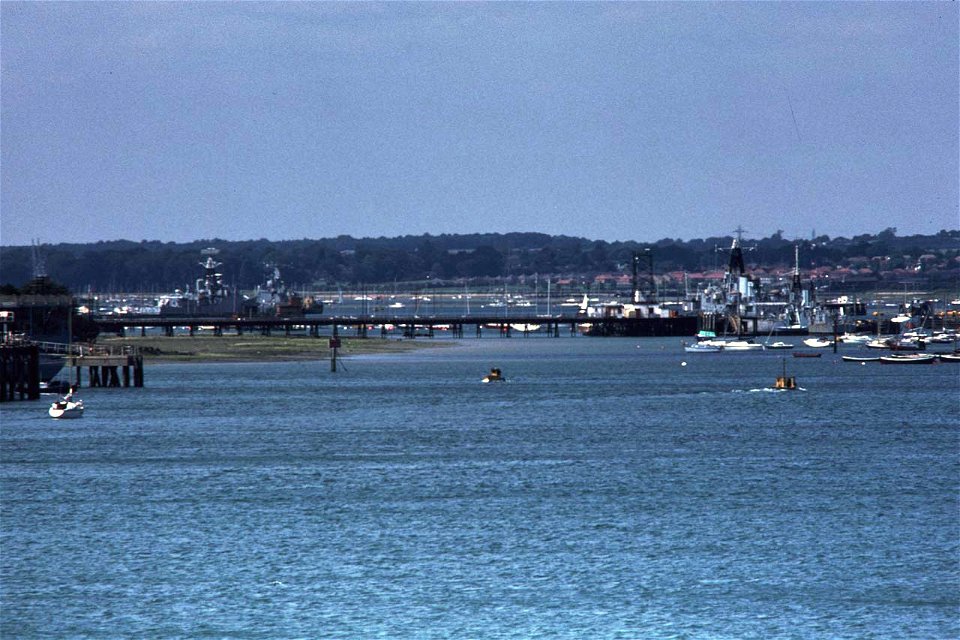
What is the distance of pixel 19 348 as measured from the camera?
11294 cm

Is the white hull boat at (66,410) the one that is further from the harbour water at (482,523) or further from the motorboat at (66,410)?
the harbour water at (482,523)

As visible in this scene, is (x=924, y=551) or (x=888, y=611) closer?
(x=888, y=611)

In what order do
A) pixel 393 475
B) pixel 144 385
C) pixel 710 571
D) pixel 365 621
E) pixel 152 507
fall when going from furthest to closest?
pixel 144 385 → pixel 393 475 → pixel 152 507 → pixel 710 571 → pixel 365 621

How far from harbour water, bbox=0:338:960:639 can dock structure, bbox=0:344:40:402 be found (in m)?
7.16

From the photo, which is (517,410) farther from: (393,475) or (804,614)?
(804,614)

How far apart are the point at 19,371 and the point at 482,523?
66320 mm

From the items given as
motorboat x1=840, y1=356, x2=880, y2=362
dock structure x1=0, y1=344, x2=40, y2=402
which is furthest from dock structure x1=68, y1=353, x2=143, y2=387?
motorboat x1=840, y1=356, x2=880, y2=362

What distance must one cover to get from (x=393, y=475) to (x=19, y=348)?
52.1 m

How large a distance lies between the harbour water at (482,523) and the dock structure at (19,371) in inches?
282

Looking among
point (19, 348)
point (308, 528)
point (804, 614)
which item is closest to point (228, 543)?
point (308, 528)

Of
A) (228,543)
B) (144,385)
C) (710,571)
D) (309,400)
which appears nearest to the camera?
(710,571)

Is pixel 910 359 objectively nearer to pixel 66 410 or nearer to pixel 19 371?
Answer: pixel 19 371

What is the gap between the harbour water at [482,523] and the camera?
1645 inches

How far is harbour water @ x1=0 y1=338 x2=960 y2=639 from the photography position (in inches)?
1645
